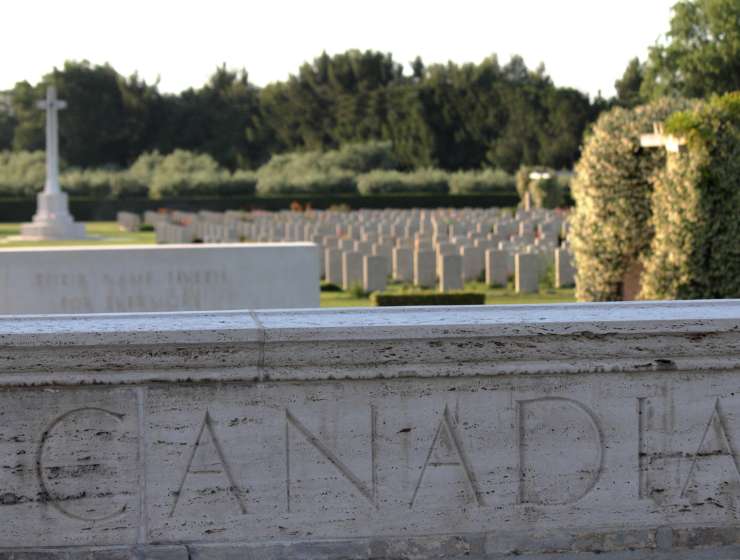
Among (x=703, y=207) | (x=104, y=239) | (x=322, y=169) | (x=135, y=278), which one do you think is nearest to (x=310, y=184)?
(x=322, y=169)

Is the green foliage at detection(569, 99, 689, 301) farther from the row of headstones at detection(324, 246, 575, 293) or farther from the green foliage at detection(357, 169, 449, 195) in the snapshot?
the green foliage at detection(357, 169, 449, 195)

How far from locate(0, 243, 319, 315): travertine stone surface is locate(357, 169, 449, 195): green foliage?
38432mm

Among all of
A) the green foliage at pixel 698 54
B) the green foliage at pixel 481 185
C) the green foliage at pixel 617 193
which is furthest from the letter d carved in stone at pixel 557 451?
the green foliage at pixel 698 54

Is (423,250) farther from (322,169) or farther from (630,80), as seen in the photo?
(630,80)

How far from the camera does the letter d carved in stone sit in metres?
3.08

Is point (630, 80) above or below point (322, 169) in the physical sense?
above

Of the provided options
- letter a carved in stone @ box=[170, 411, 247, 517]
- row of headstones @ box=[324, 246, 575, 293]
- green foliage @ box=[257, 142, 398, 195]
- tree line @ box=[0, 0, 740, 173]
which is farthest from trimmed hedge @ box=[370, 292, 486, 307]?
tree line @ box=[0, 0, 740, 173]

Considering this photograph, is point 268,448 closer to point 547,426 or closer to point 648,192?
point 547,426

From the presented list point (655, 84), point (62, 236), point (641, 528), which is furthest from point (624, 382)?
point (655, 84)

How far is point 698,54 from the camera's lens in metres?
A: 48.9

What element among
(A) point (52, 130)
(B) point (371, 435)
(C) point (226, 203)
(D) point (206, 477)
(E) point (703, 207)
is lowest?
(D) point (206, 477)

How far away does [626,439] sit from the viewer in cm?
312

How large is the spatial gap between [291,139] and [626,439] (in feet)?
199

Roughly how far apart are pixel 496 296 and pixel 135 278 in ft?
18.6
